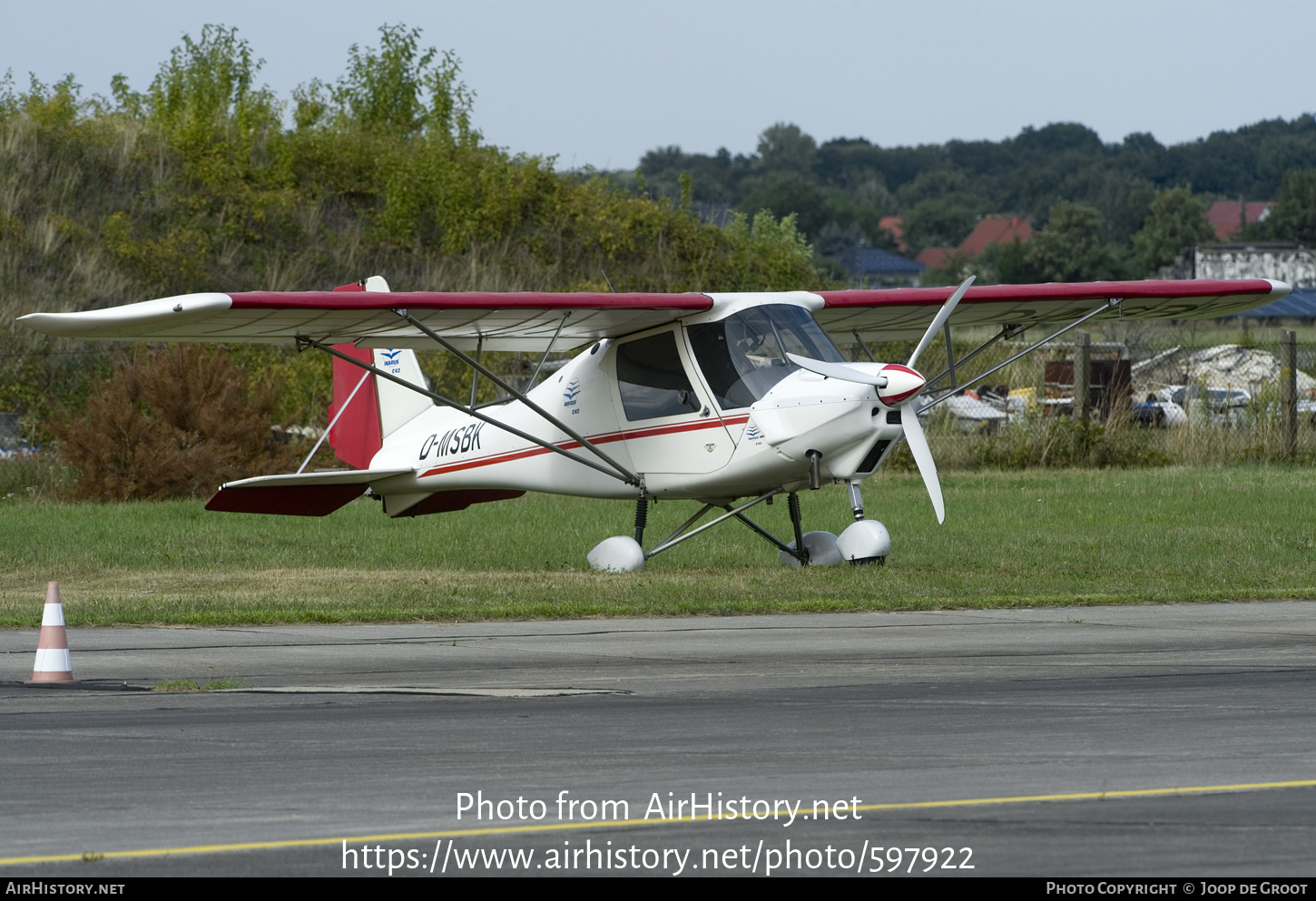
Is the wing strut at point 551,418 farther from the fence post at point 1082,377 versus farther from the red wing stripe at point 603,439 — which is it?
the fence post at point 1082,377

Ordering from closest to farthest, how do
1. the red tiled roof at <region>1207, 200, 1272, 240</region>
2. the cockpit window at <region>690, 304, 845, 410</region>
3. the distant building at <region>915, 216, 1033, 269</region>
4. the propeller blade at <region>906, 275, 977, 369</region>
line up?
the propeller blade at <region>906, 275, 977, 369</region> → the cockpit window at <region>690, 304, 845, 410</region> → the distant building at <region>915, 216, 1033, 269</region> → the red tiled roof at <region>1207, 200, 1272, 240</region>

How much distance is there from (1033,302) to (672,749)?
34.8 ft

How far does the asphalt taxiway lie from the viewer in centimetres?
492

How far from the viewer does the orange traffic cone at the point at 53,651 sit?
8.64 metres

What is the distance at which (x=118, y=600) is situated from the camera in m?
12.3

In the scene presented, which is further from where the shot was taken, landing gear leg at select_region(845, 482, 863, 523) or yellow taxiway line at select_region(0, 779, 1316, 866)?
landing gear leg at select_region(845, 482, 863, 523)

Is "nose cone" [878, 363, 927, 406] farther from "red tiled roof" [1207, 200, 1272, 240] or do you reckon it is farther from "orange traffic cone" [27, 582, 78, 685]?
"red tiled roof" [1207, 200, 1272, 240]

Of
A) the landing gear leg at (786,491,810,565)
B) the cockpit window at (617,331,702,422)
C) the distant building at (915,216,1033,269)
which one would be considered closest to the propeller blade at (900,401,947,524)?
the landing gear leg at (786,491,810,565)

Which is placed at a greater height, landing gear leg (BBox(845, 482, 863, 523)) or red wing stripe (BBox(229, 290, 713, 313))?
red wing stripe (BBox(229, 290, 713, 313))

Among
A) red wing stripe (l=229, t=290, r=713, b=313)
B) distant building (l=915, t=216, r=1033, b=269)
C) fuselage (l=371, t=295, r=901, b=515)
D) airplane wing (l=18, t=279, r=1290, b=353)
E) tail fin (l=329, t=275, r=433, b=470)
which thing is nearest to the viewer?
airplane wing (l=18, t=279, r=1290, b=353)

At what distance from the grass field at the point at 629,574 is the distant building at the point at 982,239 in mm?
134608

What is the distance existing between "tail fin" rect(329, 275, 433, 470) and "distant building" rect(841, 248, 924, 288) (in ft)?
423

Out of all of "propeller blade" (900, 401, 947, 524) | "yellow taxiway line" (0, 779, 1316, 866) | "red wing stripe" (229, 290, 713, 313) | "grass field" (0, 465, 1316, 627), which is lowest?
"grass field" (0, 465, 1316, 627)

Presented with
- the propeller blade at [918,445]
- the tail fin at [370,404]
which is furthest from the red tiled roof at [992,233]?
the propeller blade at [918,445]
